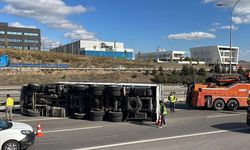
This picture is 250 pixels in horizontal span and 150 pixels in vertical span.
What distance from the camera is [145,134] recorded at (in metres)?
14.9

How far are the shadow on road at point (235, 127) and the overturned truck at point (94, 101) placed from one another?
3.39 metres

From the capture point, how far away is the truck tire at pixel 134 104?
1895cm

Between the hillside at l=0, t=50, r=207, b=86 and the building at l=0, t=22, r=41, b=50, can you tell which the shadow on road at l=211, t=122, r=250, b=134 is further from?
the building at l=0, t=22, r=41, b=50

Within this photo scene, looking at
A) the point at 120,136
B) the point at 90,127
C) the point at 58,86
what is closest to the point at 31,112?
the point at 58,86

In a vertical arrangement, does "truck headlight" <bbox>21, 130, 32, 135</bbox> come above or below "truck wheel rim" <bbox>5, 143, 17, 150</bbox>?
above

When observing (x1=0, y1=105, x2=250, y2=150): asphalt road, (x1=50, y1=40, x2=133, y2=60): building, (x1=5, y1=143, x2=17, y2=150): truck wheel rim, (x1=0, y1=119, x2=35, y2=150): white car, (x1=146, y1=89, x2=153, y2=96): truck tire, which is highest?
(x1=50, y1=40, x2=133, y2=60): building

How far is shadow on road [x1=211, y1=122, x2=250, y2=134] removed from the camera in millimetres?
16141

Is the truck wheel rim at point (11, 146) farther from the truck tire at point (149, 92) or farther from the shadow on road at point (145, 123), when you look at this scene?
the truck tire at point (149, 92)

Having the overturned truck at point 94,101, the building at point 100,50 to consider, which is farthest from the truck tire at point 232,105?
the building at point 100,50

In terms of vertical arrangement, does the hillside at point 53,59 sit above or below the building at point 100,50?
below

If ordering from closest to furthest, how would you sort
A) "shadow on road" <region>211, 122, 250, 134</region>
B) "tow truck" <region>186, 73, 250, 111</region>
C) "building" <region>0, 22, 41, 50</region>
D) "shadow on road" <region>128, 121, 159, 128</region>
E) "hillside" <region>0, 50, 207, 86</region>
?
1. "shadow on road" <region>211, 122, 250, 134</region>
2. "shadow on road" <region>128, 121, 159, 128</region>
3. "tow truck" <region>186, 73, 250, 111</region>
4. "hillside" <region>0, 50, 207, 86</region>
5. "building" <region>0, 22, 41, 50</region>

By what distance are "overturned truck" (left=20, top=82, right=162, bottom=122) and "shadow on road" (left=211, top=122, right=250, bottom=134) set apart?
3.39 meters

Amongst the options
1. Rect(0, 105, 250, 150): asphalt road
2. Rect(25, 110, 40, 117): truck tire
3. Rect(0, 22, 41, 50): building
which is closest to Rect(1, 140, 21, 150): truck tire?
Rect(0, 105, 250, 150): asphalt road

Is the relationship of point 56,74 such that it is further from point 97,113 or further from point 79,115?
point 97,113
